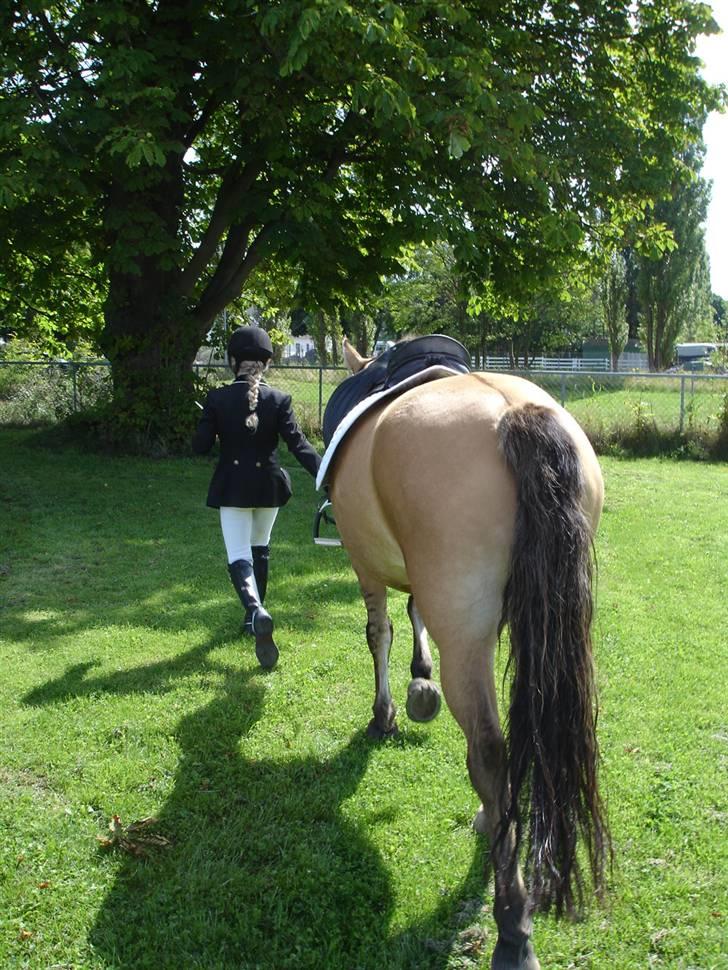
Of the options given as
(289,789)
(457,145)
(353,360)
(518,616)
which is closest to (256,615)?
(289,789)

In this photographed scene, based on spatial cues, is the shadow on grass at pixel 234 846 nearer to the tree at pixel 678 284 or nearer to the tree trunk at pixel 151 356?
the tree trunk at pixel 151 356

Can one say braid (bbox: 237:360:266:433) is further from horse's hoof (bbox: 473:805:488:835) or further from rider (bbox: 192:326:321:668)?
horse's hoof (bbox: 473:805:488:835)

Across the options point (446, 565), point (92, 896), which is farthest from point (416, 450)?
point (92, 896)

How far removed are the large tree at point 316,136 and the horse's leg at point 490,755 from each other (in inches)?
279

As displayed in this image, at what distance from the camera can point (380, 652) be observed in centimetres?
416

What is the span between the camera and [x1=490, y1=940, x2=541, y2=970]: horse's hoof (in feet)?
7.84

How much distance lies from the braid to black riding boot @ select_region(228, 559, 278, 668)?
3.08 feet

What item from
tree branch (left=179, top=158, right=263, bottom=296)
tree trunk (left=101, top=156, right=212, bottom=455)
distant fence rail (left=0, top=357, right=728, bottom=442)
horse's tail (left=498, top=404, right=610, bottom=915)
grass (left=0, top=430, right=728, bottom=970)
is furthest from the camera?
distant fence rail (left=0, top=357, right=728, bottom=442)

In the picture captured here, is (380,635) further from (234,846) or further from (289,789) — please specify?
(234,846)

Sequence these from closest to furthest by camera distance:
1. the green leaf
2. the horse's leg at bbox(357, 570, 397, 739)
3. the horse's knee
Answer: the horse's leg at bbox(357, 570, 397, 739) → the horse's knee → the green leaf

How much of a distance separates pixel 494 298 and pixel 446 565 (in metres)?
12.9

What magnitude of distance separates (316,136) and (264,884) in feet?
35.2

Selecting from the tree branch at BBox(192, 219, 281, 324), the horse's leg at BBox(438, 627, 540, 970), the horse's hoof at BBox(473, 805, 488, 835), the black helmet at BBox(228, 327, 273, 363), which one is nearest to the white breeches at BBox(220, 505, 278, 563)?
the black helmet at BBox(228, 327, 273, 363)

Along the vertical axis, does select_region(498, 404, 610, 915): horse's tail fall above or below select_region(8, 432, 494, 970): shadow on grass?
above
